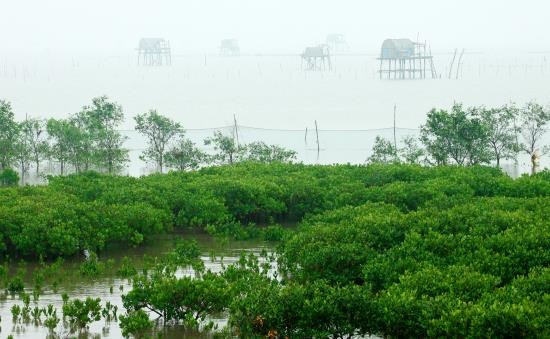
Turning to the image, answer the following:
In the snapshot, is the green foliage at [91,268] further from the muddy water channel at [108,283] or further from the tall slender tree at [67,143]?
the tall slender tree at [67,143]

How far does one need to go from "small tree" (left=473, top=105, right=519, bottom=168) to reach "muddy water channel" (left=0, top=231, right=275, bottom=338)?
11.4m

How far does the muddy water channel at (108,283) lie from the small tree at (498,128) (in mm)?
11417

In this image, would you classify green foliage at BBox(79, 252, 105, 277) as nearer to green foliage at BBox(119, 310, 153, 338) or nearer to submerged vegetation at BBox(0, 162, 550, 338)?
submerged vegetation at BBox(0, 162, 550, 338)

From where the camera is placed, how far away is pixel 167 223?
18.3m

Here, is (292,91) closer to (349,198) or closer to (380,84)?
(380,84)

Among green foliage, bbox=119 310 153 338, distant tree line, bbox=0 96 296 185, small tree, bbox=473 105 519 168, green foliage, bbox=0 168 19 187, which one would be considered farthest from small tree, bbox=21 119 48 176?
green foliage, bbox=119 310 153 338

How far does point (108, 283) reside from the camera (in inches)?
584

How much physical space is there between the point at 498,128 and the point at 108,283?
55.1ft

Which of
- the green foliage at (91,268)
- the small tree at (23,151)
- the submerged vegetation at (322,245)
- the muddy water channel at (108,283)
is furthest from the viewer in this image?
the small tree at (23,151)

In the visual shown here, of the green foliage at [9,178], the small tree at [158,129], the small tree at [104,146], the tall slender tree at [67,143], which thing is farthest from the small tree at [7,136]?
the small tree at [158,129]

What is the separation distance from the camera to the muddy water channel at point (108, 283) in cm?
1205

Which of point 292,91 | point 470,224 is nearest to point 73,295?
point 470,224

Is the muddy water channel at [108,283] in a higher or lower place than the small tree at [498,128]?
lower

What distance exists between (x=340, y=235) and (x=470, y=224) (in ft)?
6.93
